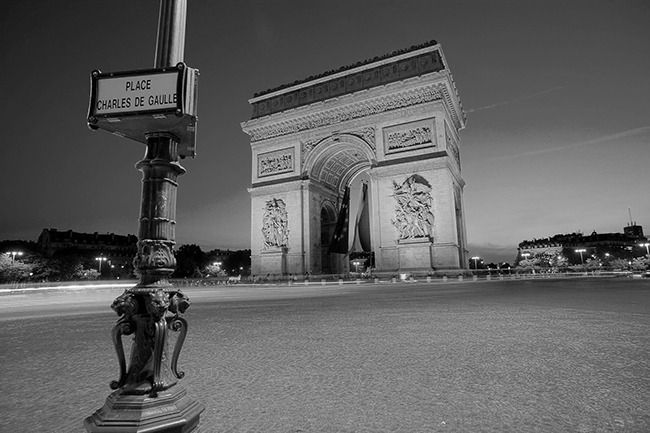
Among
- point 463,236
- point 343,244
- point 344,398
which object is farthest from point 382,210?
point 344,398

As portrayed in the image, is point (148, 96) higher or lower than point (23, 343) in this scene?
higher

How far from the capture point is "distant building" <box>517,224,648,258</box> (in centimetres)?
9562

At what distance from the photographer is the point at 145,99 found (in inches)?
60.7

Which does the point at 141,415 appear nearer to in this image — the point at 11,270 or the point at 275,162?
the point at 275,162

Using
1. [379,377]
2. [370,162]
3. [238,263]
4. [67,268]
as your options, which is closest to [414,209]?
[370,162]

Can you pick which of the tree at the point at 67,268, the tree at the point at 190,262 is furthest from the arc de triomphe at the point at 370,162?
the tree at the point at 190,262

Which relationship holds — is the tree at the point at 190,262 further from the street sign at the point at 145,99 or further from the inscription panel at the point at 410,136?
the street sign at the point at 145,99

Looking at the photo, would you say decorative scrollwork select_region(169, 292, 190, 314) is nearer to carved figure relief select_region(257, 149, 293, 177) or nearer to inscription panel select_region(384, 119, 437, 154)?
inscription panel select_region(384, 119, 437, 154)

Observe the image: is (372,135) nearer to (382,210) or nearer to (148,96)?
(382,210)

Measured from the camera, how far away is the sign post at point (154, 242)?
4.29 ft

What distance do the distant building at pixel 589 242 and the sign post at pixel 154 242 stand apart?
345 ft

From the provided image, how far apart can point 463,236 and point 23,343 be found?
25.4m

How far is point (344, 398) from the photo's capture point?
194cm

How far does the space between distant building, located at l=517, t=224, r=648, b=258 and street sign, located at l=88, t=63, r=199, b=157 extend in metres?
105
